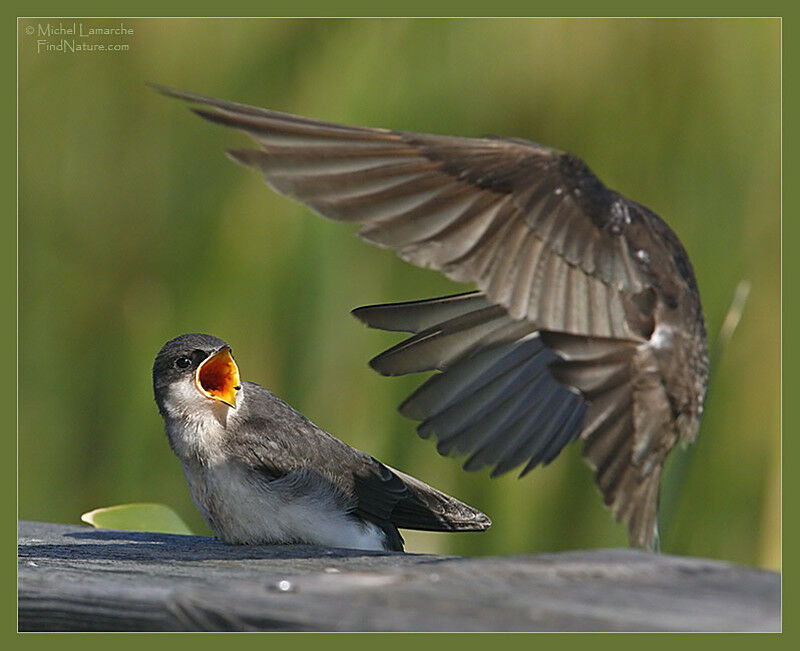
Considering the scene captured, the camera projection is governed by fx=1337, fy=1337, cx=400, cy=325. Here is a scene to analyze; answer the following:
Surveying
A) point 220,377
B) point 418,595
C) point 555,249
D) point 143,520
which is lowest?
point 143,520

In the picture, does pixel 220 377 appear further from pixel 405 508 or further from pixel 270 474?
pixel 405 508

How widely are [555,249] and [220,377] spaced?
936 mm

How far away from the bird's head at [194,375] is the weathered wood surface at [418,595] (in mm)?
687

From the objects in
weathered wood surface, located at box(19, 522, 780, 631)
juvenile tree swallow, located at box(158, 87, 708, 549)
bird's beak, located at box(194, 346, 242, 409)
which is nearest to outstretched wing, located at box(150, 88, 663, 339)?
juvenile tree swallow, located at box(158, 87, 708, 549)

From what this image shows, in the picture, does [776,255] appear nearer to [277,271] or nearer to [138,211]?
[277,271]

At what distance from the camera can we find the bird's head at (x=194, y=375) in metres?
2.70

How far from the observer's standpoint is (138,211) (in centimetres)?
313

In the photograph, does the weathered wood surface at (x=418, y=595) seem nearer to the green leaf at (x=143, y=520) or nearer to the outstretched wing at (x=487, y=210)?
the outstretched wing at (x=487, y=210)

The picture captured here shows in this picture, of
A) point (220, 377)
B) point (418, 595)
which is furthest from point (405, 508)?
point (418, 595)

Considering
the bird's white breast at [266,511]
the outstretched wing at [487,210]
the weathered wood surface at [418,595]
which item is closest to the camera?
the weathered wood surface at [418,595]

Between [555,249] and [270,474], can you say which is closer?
[555,249]

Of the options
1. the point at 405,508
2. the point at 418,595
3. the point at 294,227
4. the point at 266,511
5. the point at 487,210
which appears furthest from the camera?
the point at 294,227

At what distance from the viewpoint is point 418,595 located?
5.22 ft

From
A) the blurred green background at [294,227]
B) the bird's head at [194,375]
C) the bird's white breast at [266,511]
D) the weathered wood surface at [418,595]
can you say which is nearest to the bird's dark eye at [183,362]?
the bird's head at [194,375]
